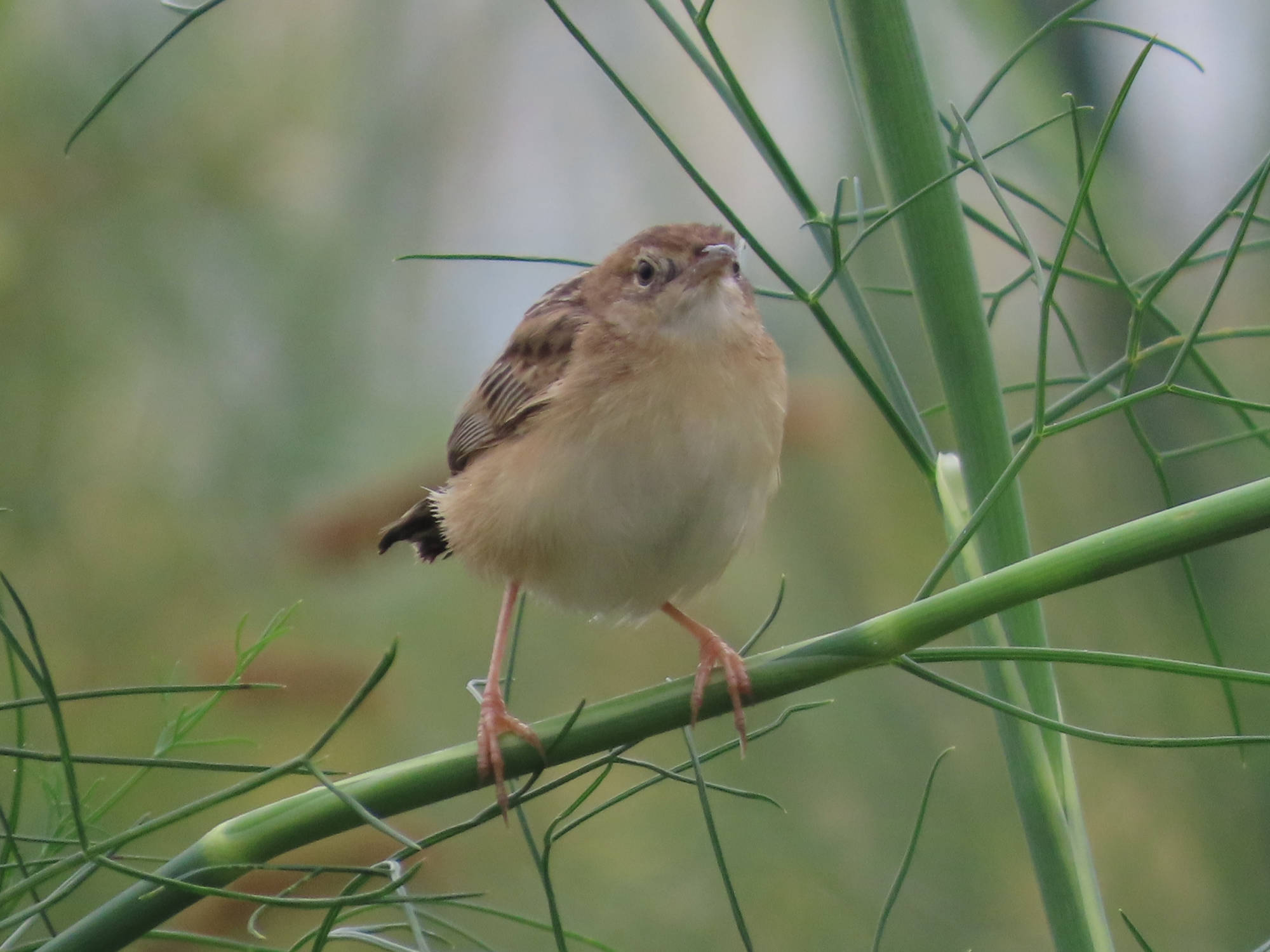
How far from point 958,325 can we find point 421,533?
3.15ft

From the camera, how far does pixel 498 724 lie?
4.25ft

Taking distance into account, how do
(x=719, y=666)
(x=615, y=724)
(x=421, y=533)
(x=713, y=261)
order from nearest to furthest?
1. (x=615, y=724)
2. (x=719, y=666)
3. (x=713, y=261)
4. (x=421, y=533)

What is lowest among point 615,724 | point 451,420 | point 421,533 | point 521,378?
point 615,724

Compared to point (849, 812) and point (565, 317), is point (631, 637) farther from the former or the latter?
point (565, 317)

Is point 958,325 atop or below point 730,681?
atop

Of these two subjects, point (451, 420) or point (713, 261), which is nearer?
point (713, 261)

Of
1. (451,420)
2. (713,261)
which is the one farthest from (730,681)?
(451,420)

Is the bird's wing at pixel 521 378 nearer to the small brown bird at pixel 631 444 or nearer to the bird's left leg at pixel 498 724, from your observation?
the small brown bird at pixel 631 444

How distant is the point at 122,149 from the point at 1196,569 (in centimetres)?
259

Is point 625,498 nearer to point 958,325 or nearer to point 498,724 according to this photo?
point 498,724

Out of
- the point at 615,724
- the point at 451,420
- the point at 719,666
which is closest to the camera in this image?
the point at 615,724

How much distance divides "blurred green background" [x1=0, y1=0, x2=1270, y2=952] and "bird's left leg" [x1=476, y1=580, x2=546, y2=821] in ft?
2.87

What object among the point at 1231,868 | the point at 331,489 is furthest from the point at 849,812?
the point at 331,489

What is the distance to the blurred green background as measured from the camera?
2359 millimetres
